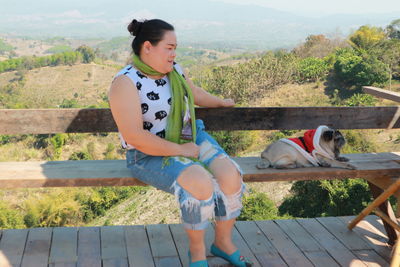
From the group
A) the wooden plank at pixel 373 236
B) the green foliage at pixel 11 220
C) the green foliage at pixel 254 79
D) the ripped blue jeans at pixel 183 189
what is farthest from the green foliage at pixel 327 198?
the green foliage at pixel 254 79

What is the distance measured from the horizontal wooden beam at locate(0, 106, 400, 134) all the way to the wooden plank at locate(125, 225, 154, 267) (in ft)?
1.93

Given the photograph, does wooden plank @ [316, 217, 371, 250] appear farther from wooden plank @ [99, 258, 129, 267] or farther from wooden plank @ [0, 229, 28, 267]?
wooden plank @ [0, 229, 28, 267]

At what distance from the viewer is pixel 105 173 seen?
7.06 ft

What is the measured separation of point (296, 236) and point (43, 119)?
148 centimetres

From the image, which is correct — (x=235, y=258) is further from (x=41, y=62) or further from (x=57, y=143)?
(x=41, y=62)

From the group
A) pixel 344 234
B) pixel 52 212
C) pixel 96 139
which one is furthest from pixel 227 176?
pixel 96 139

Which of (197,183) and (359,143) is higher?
(197,183)

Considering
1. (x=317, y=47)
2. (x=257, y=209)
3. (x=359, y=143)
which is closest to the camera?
(x=257, y=209)

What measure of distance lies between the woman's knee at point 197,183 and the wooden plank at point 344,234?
104 cm

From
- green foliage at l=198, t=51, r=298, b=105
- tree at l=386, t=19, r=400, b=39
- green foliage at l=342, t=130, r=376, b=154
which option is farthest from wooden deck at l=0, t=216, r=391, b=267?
tree at l=386, t=19, r=400, b=39

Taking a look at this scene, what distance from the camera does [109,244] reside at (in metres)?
2.37

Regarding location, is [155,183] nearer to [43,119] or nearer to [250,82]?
[43,119]

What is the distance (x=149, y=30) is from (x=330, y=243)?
148 centimetres

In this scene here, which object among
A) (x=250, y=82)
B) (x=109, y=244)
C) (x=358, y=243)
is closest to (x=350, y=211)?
(x=358, y=243)
